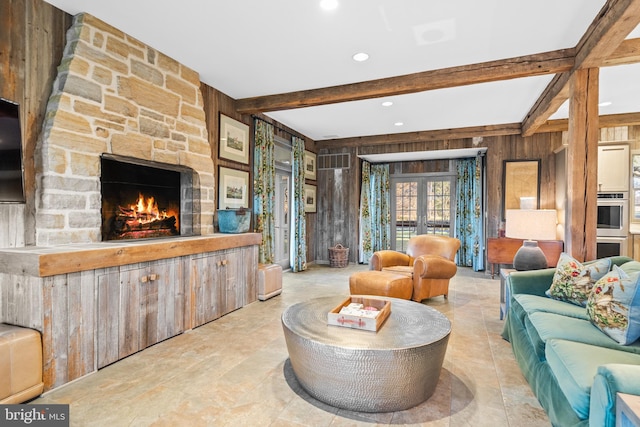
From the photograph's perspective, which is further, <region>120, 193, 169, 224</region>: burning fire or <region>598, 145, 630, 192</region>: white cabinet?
<region>598, 145, 630, 192</region>: white cabinet

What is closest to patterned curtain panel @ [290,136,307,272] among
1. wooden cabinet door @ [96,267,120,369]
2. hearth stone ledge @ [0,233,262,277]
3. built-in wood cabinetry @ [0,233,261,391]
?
built-in wood cabinetry @ [0,233,261,391]

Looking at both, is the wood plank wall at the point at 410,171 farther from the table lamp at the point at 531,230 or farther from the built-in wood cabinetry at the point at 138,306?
the built-in wood cabinetry at the point at 138,306

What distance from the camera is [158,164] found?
327cm

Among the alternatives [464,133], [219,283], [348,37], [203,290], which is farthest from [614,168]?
[203,290]

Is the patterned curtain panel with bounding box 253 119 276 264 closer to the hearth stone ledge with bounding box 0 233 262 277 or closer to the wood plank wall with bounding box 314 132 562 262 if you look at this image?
the hearth stone ledge with bounding box 0 233 262 277

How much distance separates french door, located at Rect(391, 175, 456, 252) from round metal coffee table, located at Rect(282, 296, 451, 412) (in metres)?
5.81

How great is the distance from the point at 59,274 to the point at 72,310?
0.27 meters

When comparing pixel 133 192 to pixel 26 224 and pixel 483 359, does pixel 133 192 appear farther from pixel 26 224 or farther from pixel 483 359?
pixel 483 359

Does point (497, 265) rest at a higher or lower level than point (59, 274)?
lower

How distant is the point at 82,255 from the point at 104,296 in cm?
37

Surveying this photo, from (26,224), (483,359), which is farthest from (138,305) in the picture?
(483,359)

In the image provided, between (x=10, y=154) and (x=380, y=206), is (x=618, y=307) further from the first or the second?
(x=380, y=206)

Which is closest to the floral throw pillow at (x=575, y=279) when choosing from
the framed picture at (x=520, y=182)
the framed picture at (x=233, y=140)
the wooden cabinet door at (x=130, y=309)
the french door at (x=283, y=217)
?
the wooden cabinet door at (x=130, y=309)

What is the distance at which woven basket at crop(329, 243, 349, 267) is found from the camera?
22.4 feet
